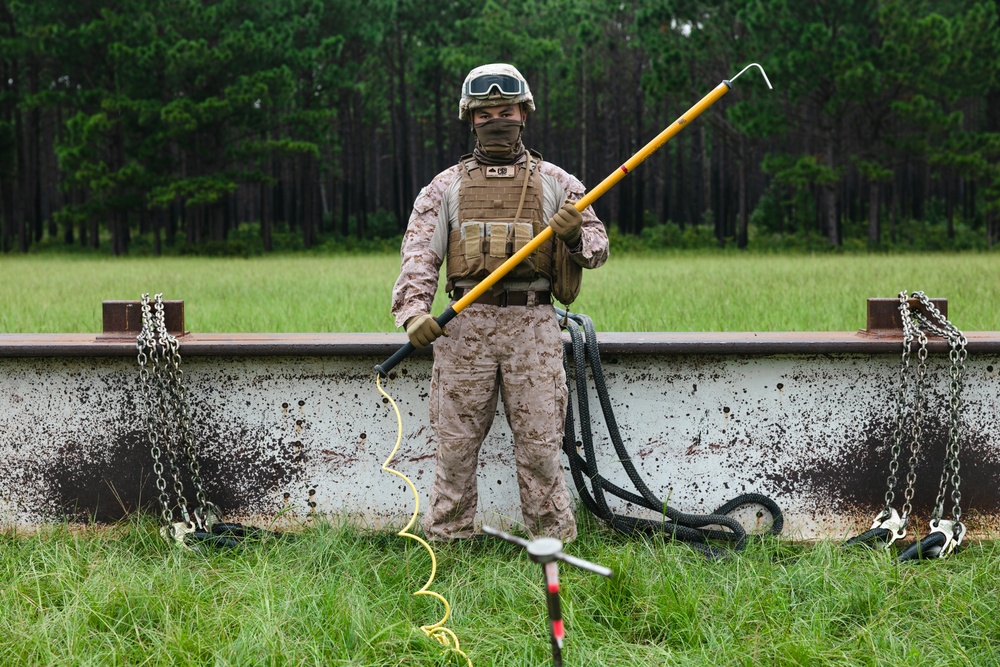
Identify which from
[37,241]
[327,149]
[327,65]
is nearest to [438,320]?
[327,65]

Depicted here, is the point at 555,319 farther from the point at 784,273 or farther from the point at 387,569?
the point at 784,273

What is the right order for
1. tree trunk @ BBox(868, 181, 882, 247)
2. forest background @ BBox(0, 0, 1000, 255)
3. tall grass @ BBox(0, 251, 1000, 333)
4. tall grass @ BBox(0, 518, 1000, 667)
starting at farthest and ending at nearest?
tree trunk @ BBox(868, 181, 882, 247) → forest background @ BBox(0, 0, 1000, 255) → tall grass @ BBox(0, 251, 1000, 333) → tall grass @ BBox(0, 518, 1000, 667)

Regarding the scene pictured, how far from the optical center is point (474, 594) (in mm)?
3707

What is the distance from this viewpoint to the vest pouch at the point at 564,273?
3.97 m

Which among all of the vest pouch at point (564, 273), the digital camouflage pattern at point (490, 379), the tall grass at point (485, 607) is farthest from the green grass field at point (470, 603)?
the vest pouch at point (564, 273)

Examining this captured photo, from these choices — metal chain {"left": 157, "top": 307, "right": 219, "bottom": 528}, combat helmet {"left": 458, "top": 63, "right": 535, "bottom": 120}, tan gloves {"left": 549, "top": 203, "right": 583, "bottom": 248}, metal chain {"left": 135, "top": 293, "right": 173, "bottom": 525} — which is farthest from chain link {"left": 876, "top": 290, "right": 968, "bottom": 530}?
metal chain {"left": 135, "top": 293, "right": 173, "bottom": 525}

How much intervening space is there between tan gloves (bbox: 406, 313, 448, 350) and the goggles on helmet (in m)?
0.86

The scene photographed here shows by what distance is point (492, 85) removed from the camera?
3857 mm

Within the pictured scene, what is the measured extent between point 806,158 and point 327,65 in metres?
18.0

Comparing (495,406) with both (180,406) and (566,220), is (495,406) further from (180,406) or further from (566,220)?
(180,406)

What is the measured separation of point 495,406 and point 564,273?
0.58 metres

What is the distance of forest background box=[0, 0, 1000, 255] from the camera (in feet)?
96.5

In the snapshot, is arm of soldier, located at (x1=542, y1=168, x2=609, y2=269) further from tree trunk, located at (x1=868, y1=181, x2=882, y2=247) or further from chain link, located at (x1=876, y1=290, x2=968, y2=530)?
tree trunk, located at (x1=868, y1=181, x2=882, y2=247)

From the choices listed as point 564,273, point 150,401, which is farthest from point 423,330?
Result: point 150,401
